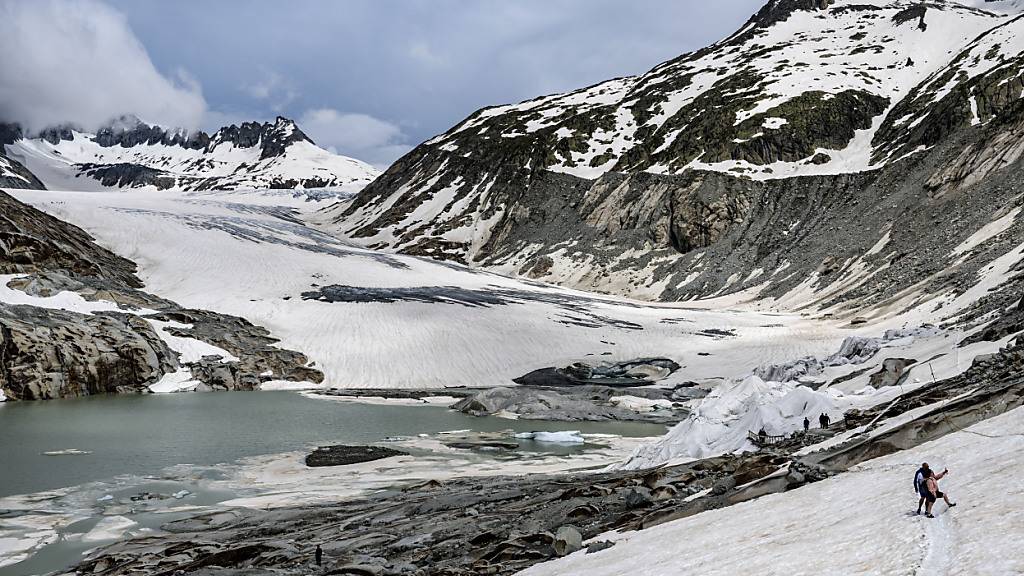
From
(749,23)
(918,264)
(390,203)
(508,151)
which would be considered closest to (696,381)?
(918,264)

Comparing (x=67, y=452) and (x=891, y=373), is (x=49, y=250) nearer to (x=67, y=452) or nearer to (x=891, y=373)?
(x=67, y=452)

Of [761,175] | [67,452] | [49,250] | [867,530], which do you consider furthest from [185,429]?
[761,175]

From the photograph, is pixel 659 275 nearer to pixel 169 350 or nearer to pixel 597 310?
pixel 597 310

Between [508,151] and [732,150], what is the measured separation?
1598 inches

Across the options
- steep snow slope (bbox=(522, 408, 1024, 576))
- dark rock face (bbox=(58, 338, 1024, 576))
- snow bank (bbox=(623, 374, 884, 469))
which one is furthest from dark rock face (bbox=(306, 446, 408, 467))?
steep snow slope (bbox=(522, 408, 1024, 576))

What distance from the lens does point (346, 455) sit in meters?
30.2

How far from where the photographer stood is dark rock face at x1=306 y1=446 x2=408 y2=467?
2889cm

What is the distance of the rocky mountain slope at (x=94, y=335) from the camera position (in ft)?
151

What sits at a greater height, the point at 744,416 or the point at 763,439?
the point at 744,416

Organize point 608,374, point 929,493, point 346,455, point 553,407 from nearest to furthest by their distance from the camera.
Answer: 1. point 929,493
2. point 346,455
3. point 553,407
4. point 608,374

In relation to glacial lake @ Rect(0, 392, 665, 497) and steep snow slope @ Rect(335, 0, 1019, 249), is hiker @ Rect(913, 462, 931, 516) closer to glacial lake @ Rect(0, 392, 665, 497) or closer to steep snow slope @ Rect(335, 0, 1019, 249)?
glacial lake @ Rect(0, 392, 665, 497)

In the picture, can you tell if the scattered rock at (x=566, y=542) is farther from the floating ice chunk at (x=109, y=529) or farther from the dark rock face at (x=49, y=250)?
the dark rock face at (x=49, y=250)

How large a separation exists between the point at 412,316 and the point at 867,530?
59.3 meters

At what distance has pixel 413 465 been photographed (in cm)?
2845
